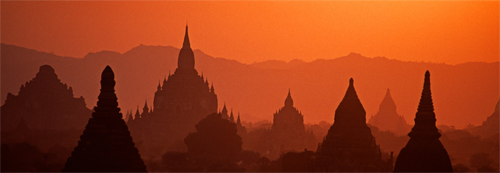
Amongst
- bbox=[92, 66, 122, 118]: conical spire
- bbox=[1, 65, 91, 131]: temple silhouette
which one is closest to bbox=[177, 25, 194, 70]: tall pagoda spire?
bbox=[1, 65, 91, 131]: temple silhouette

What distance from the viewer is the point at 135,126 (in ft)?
425

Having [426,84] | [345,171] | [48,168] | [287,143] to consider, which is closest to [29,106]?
[287,143]

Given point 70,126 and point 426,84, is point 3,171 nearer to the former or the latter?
point 426,84

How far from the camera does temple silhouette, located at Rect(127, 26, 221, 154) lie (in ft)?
436

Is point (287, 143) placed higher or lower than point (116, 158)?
higher

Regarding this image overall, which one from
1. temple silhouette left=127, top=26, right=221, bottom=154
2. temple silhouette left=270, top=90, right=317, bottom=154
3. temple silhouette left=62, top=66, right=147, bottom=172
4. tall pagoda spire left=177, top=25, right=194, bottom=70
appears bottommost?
temple silhouette left=62, top=66, right=147, bottom=172

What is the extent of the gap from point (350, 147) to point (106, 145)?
19.0m

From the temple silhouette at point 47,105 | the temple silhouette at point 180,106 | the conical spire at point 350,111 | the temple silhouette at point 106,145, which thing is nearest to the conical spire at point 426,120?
the temple silhouette at point 106,145

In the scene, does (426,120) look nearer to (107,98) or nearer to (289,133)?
(107,98)

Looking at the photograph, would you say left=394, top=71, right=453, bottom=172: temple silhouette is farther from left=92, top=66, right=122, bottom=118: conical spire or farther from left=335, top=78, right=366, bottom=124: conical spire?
left=335, top=78, right=366, bottom=124: conical spire

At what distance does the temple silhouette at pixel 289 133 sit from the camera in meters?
126

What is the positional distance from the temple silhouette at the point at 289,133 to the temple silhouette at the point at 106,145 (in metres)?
85.8

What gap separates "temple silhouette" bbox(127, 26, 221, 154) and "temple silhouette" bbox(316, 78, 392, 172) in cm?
7649

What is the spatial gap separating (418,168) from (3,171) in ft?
80.9
